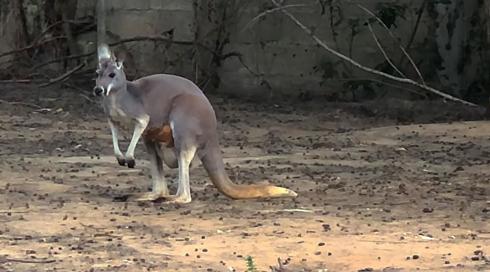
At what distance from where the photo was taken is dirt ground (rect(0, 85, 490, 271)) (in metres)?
4.89

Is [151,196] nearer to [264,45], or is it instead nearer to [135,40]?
[135,40]

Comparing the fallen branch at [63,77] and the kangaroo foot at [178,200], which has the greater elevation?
the kangaroo foot at [178,200]

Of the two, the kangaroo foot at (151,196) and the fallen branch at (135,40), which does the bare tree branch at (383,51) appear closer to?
the fallen branch at (135,40)

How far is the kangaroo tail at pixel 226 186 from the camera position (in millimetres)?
6559

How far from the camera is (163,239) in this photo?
210 inches

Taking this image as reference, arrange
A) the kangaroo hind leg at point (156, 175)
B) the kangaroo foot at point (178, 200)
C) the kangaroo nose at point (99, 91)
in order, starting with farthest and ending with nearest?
the kangaroo hind leg at point (156, 175) < the kangaroo foot at point (178, 200) < the kangaroo nose at point (99, 91)

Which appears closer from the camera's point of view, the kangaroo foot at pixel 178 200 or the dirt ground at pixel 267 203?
the dirt ground at pixel 267 203

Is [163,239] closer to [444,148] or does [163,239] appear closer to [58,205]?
[58,205]

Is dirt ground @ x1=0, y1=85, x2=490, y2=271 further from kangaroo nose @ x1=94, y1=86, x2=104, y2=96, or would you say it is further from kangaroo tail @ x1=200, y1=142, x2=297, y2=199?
kangaroo nose @ x1=94, y1=86, x2=104, y2=96

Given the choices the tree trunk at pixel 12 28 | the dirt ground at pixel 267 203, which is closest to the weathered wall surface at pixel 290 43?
the tree trunk at pixel 12 28

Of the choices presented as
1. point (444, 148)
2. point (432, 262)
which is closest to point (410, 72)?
point (444, 148)

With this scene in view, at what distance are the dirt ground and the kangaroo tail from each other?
0.08 metres

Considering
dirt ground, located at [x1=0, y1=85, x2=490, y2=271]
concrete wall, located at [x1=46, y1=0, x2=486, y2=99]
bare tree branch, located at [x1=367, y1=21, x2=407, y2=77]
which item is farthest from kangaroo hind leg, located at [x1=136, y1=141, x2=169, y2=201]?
concrete wall, located at [x1=46, y1=0, x2=486, y2=99]

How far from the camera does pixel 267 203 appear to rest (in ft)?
21.3
